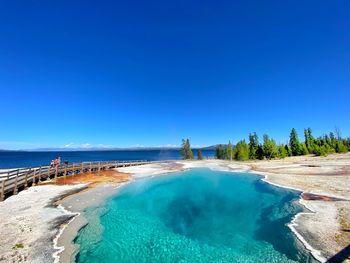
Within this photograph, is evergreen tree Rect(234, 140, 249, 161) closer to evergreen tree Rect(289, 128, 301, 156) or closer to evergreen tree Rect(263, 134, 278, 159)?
evergreen tree Rect(263, 134, 278, 159)

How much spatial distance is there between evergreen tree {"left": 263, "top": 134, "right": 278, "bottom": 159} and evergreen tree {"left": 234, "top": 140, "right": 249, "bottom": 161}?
828 cm

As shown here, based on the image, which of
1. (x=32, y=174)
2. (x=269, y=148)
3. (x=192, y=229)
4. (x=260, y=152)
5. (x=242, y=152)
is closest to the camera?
(x=192, y=229)

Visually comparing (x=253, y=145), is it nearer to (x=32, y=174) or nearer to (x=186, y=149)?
(x=186, y=149)

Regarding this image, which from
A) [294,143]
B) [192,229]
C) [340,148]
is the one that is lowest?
[192,229]

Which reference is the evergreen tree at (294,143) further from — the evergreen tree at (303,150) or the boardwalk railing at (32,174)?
the boardwalk railing at (32,174)

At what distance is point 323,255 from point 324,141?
97726mm

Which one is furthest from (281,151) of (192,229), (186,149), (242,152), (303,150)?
(192,229)

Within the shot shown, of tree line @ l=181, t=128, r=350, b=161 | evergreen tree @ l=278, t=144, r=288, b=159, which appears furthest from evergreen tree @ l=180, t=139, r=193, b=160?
evergreen tree @ l=278, t=144, r=288, b=159

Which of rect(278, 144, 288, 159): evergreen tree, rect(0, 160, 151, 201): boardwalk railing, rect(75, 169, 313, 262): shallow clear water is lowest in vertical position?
rect(75, 169, 313, 262): shallow clear water

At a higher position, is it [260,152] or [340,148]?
[340,148]

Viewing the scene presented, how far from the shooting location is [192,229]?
1419cm

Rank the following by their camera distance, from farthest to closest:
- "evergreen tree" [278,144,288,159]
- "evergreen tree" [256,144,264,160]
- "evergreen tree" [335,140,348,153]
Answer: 1. "evergreen tree" [256,144,264,160]
2. "evergreen tree" [335,140,348,153]
3. "evergreen tree" [278,144,288,159]

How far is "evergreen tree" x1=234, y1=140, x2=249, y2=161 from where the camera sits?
279ft

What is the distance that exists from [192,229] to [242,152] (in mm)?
76981
